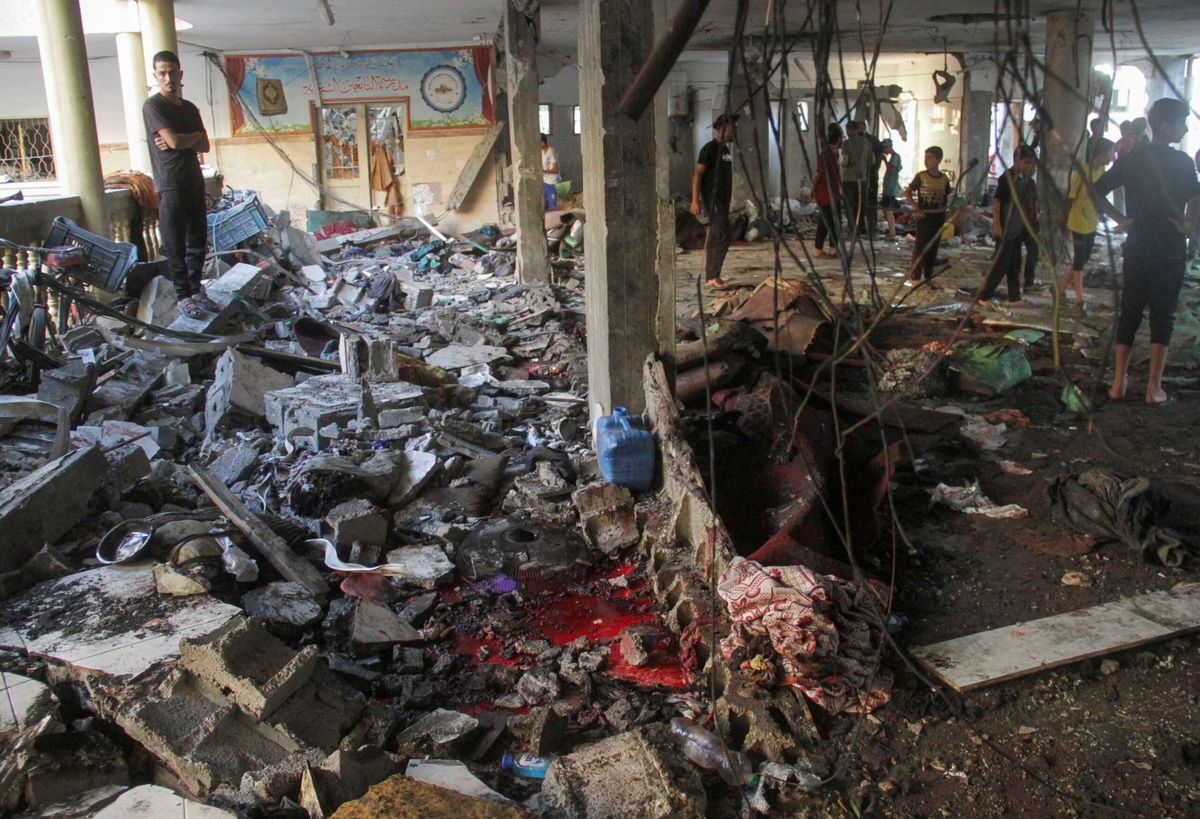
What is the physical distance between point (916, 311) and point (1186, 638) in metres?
6.42

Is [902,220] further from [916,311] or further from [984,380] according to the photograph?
[984,380]

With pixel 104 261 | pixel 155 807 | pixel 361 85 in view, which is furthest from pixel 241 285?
pixel 361 85

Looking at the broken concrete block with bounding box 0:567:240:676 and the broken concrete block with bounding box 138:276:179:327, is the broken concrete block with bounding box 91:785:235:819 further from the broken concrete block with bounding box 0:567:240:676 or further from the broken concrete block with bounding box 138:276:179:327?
the broken concrete block with bounding box 138:276:179:327

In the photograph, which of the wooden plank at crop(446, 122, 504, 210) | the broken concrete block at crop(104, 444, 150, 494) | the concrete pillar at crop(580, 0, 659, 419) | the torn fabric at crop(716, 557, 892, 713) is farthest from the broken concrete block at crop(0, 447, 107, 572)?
the wooden plank at crop(446, 122, 504, 210)

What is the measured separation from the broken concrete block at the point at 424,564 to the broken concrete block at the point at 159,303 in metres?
4.87

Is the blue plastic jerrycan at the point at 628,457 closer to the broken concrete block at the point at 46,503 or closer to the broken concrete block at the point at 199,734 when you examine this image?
the broken concrete block at the point at 199,734

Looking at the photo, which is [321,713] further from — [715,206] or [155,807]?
[715,206]

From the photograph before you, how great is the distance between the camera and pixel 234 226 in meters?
11.2

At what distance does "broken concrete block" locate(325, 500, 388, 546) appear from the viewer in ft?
14.6

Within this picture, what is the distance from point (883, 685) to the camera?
328 centimetres

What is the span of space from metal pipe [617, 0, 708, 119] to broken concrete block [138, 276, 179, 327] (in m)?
6.46

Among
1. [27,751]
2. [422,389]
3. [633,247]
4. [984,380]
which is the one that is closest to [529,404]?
[422,389]

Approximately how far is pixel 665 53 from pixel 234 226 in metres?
10.0

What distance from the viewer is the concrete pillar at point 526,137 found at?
11.1m
